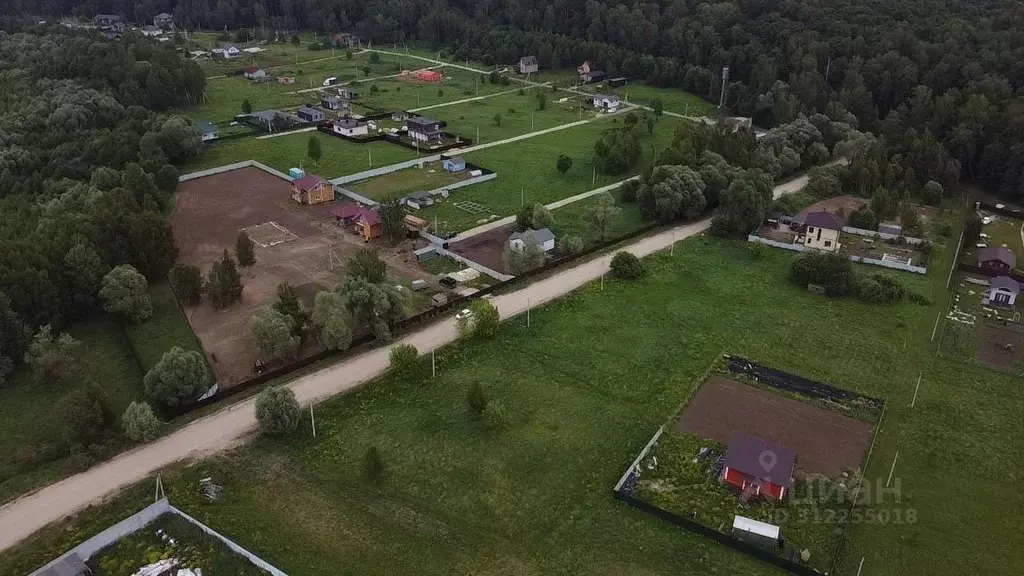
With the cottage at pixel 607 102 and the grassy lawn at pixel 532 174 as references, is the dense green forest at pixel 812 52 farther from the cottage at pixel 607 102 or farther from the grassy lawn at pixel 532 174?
the grassy lawn at pixel 532 174

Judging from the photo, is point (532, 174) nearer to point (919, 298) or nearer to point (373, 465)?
point (919, 298)

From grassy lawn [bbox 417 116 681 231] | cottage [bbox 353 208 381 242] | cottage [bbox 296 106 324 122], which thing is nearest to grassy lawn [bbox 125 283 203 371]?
cottage [bbox 353 208 381 242]

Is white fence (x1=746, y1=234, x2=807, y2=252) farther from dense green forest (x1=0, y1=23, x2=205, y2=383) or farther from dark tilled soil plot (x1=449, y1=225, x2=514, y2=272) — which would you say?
dense green forest (x1=0, y1=23, x2=205, y2=383)

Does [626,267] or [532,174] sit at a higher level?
[532,174]

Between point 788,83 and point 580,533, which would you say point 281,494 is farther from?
point 788,83

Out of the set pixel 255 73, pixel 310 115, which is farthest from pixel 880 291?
pixel 255 73

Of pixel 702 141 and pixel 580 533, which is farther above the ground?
pixel 702 141

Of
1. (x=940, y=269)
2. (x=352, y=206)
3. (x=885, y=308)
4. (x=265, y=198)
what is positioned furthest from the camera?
(x=265, y=198)

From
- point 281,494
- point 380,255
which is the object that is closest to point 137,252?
point 380,255
